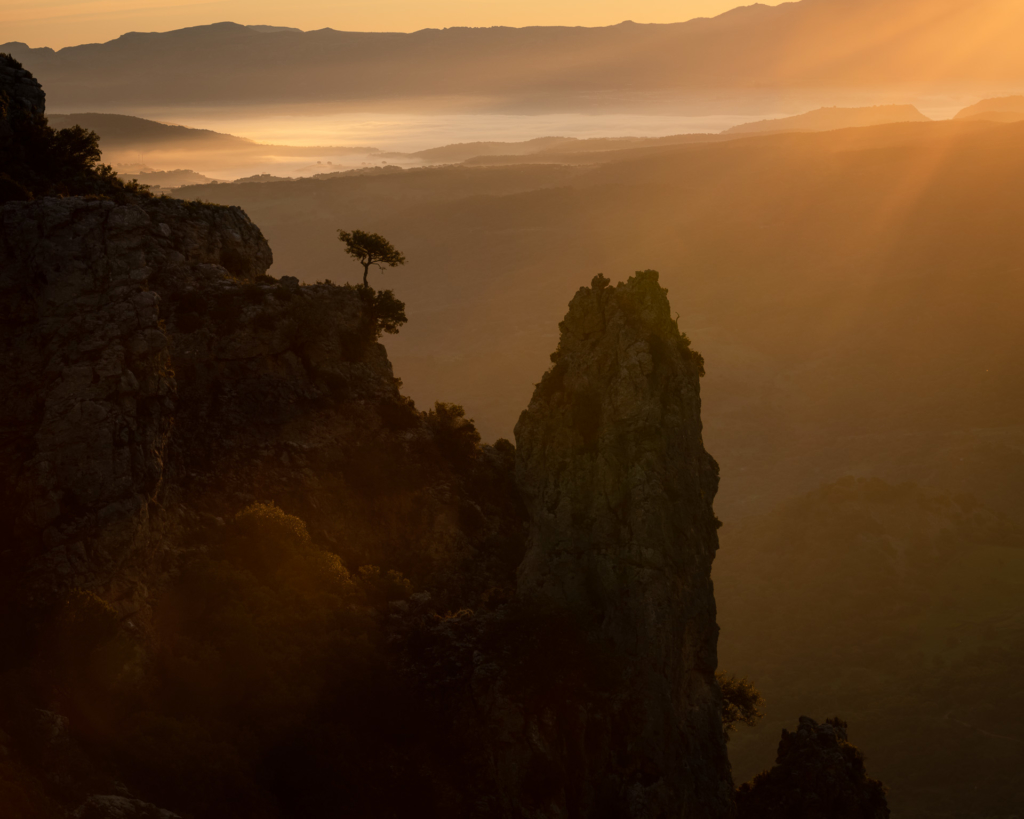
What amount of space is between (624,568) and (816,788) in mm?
14860

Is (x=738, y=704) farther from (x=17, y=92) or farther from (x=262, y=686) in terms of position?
(x=17, y=92)

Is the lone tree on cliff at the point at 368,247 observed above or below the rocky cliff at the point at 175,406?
above

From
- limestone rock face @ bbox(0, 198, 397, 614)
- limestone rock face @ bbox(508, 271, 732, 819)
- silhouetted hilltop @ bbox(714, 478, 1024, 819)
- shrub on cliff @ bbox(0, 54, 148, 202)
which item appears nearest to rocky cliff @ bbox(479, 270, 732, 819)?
limestone rock face @ bbox(508, 271, 732, 819)

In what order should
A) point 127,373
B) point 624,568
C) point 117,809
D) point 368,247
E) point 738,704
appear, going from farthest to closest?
1. point 368,247
2. point 738,704
3. point 624,568
4. point 127,373
5. point 117,809

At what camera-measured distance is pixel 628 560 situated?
1586 inches

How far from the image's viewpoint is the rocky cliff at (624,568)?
37156mm

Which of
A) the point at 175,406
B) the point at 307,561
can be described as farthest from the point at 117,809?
the point at 175,406

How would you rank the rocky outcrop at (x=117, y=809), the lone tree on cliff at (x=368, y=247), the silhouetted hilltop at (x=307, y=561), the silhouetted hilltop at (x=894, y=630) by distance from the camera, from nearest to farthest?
the rocky outcrop at (x=117, y=809) → the silhouetted hilltop at (x=307, y=561) → the lone tree on cliff at (x=368, y=247) → the silhouetted hilltop at (x=894, y=630)

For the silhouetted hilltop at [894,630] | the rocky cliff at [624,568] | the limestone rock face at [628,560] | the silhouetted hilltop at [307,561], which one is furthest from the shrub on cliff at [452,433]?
the silhouetted hilltop at [894,630]

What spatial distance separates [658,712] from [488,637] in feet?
25.7

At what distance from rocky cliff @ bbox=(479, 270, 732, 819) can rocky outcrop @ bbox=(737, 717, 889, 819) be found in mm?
4387

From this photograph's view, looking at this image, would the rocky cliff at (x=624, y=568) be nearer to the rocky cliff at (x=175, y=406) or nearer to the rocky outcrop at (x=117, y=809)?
the rocky cliff at (x=175, y=406)

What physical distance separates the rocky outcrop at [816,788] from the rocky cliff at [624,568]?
439 cm

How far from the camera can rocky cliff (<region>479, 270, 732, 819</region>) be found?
122 feet
